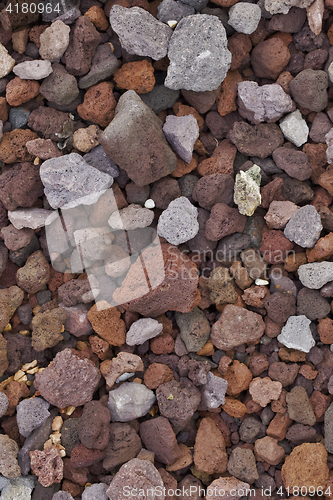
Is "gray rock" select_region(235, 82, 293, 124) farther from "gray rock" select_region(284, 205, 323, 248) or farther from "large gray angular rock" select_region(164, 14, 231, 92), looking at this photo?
"gray rock" select_region(284, 205, 323, 248)

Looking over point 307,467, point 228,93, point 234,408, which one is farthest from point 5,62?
point 307,467

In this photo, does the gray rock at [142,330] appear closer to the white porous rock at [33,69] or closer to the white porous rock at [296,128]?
the white porous rock at [296,128]

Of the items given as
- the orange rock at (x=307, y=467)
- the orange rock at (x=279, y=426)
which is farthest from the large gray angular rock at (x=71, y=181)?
the orange rock at (x=307, y=467)

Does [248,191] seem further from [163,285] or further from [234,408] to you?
[234,408]

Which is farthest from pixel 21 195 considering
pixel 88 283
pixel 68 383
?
pixel 68 383

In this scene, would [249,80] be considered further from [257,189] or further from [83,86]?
[83,86]

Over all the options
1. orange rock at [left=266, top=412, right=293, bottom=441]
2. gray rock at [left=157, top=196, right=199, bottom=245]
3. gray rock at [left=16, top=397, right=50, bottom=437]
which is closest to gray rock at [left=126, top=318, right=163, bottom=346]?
gray rock at [left=157, top=196, right=199, bottom=245]
